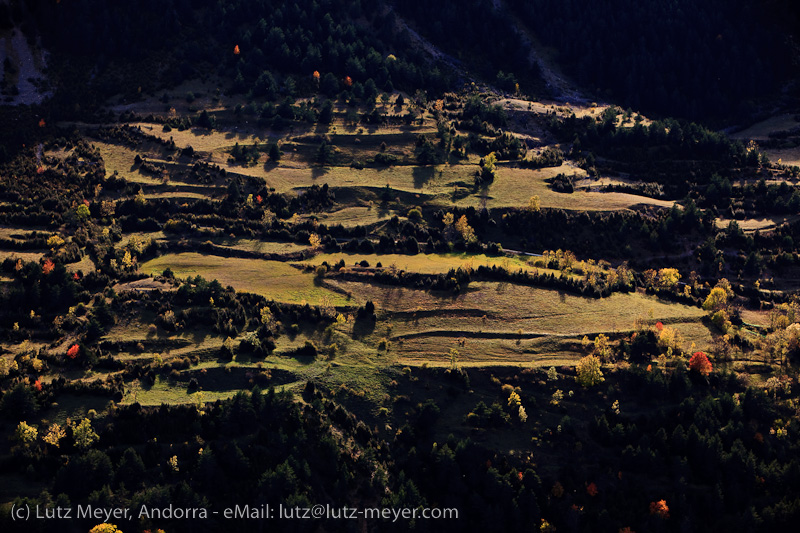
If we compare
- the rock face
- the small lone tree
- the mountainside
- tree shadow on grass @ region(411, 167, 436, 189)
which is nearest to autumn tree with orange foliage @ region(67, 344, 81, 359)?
the mountainside

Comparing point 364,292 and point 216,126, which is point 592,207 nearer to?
point 364,292

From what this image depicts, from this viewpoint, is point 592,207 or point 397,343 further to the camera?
point 592,207

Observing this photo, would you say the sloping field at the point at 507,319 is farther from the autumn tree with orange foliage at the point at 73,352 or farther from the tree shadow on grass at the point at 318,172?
the autumn tree with orange foliage at the point at 73,352

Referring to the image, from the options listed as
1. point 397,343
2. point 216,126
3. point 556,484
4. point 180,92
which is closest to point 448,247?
point 397,343

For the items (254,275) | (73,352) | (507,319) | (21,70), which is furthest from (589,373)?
(21,70)

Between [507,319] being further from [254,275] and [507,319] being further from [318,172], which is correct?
[318,172]

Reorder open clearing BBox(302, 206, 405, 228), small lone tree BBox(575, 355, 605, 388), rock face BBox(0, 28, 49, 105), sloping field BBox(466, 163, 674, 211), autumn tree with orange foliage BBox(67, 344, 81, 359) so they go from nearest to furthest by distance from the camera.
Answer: autumn tree with orange foliage BBox(67, 344, 81, 359) < small lone tree BBox(575, 355, 605, 388) < open clearing BBox(302, 206, 405, 228) < sloping field BBox(466, 163, 674, 211) < rock face BBox(0, 28, 49, 105)

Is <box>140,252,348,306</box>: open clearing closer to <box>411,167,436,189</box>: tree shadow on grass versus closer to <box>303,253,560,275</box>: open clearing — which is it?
<box>303,253,560,275</box>: open clearing
